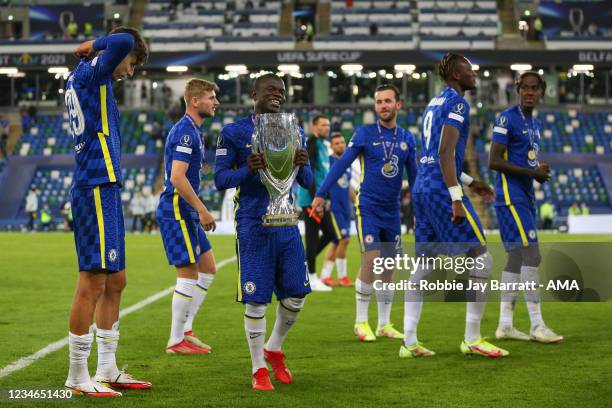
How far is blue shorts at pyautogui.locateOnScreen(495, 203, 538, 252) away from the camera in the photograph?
348 inches

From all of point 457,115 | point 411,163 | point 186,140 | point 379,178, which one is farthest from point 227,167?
point 411,163

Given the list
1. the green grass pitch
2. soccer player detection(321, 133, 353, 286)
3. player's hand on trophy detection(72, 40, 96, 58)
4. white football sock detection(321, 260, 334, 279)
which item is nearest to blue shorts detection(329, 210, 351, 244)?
soccer player detection(321, 133, 353, 286)

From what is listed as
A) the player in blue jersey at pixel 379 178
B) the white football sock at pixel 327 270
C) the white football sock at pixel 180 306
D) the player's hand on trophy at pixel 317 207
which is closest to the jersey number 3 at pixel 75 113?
the white football sock at pixel 180 306

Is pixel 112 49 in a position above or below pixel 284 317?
above

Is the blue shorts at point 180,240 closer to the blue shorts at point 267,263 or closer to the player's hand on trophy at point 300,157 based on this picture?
the blue shorts at point 267,263

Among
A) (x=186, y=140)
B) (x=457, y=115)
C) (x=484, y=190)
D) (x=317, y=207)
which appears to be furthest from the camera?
(x=317, y=207)

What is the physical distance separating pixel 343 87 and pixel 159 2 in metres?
10.9

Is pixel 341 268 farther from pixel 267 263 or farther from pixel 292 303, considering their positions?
pixel 267 263

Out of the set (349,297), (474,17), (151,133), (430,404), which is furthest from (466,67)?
(474,17)

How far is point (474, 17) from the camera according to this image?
4850 centimetres

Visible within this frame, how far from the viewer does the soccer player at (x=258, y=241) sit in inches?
262

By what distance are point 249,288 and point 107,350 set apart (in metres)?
1.01

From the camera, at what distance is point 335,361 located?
795cm

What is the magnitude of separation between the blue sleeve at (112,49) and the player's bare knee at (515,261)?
173 inches
